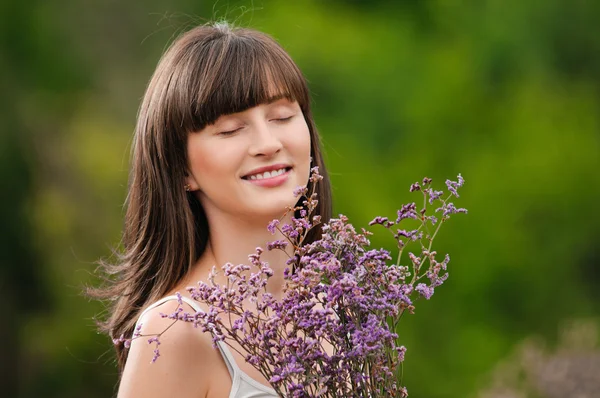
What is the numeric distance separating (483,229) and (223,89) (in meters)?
10.6

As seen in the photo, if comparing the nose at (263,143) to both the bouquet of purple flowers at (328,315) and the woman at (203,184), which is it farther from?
the bouquet of purple flowers at (328,315)

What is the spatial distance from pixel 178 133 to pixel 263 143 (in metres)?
0.26

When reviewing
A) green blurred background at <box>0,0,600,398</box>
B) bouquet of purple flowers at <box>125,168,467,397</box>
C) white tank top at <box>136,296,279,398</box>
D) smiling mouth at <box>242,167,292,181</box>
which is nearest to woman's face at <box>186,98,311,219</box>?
smiling mouth at <box>242,167,292,181</box>

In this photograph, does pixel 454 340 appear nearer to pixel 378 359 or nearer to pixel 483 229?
pixel 483 229

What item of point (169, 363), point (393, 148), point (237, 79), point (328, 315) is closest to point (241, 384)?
point (169, 363)

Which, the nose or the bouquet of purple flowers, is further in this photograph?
the nose

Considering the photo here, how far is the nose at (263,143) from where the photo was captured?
2.90 metres

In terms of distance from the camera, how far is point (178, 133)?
10.00 feet

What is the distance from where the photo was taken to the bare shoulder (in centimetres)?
282

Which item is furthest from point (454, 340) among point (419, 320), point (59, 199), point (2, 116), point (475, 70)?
point (2, 116)

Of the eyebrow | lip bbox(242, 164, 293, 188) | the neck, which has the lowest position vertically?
the neck

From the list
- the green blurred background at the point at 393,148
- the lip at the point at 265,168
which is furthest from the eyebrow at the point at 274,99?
the green blurred background at the point at 393,148

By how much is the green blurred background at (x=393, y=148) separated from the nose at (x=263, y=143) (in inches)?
384

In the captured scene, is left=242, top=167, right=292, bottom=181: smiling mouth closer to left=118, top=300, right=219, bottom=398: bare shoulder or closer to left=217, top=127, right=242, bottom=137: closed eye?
left=217, top=127, right=242, bottom=137: closed eye
